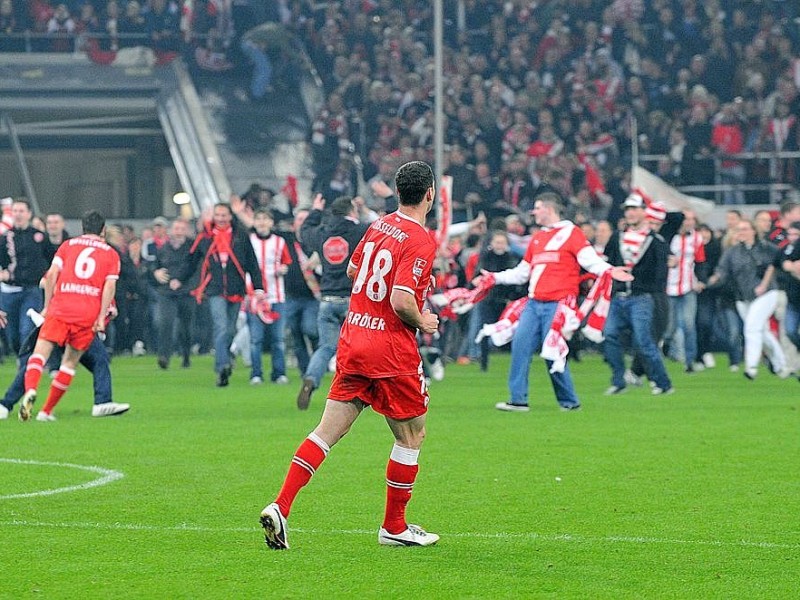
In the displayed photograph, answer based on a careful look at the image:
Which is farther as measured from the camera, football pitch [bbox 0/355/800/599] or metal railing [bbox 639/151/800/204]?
metal railing [bbox 639/151/800/204]

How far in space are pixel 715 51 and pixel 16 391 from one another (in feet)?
67.5

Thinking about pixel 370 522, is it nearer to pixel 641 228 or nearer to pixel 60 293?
pixel 60 293

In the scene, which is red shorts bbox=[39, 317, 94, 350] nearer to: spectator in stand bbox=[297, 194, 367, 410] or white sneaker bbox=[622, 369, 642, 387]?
spectator in stand bbox=[297, 194, 367, 410]

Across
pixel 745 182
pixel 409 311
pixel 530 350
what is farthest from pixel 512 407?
pixel 745 182

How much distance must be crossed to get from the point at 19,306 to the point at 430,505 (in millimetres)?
10041

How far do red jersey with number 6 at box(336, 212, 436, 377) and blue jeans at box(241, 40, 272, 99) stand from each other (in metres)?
27.5

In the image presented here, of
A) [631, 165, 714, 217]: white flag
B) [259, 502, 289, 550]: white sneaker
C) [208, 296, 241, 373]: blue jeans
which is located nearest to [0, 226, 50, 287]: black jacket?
[208, 296, 241, 373]: blue jeans

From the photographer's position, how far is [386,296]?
303 inches

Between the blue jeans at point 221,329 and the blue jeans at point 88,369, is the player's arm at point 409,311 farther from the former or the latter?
the blue jeans at point 221,329

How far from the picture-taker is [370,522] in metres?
8.52

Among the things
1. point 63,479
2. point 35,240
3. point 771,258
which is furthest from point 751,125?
point 63,479

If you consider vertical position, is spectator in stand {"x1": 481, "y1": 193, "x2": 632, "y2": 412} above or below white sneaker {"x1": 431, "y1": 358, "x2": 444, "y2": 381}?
above

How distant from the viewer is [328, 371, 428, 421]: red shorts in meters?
7.68

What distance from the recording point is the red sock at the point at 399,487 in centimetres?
770
